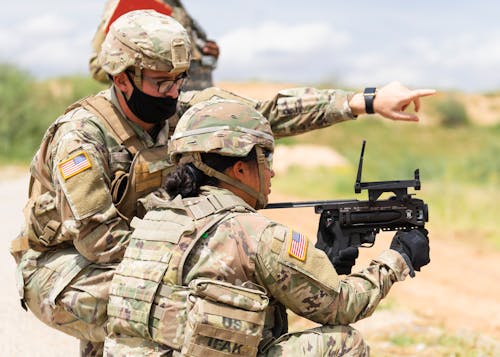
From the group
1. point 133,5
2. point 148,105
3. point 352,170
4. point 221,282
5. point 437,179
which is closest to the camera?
point 221,282

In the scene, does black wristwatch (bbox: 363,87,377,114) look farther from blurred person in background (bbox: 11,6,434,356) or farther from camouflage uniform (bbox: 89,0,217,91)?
camouflage uniform (bbox: 89,0,217,91)

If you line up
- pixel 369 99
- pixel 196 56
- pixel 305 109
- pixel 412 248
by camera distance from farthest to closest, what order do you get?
pixel 196 56, pixel 305 109, pixel 369 99, pixel 412 248

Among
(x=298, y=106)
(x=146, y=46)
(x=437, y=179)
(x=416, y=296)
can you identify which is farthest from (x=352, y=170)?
(x=146, y=46)

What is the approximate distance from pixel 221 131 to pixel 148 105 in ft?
2.41

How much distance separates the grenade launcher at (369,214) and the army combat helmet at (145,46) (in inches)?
30.8

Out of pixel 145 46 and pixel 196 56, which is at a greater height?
pixel 196 56

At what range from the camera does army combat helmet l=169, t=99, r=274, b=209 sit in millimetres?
3162

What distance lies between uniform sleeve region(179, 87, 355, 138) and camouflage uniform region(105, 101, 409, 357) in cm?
91

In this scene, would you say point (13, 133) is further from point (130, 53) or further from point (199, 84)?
point (130, 53)

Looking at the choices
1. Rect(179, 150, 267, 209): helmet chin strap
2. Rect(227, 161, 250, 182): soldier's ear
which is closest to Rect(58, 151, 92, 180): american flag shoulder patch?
Rect(179, 150, 267, 209): helmet chin strap

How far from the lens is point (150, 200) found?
3.36 metres

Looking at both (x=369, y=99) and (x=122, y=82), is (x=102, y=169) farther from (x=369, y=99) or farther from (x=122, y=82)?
(x=369, y=99)

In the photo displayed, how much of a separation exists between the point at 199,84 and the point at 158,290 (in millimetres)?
4409

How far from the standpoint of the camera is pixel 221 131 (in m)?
3.18
